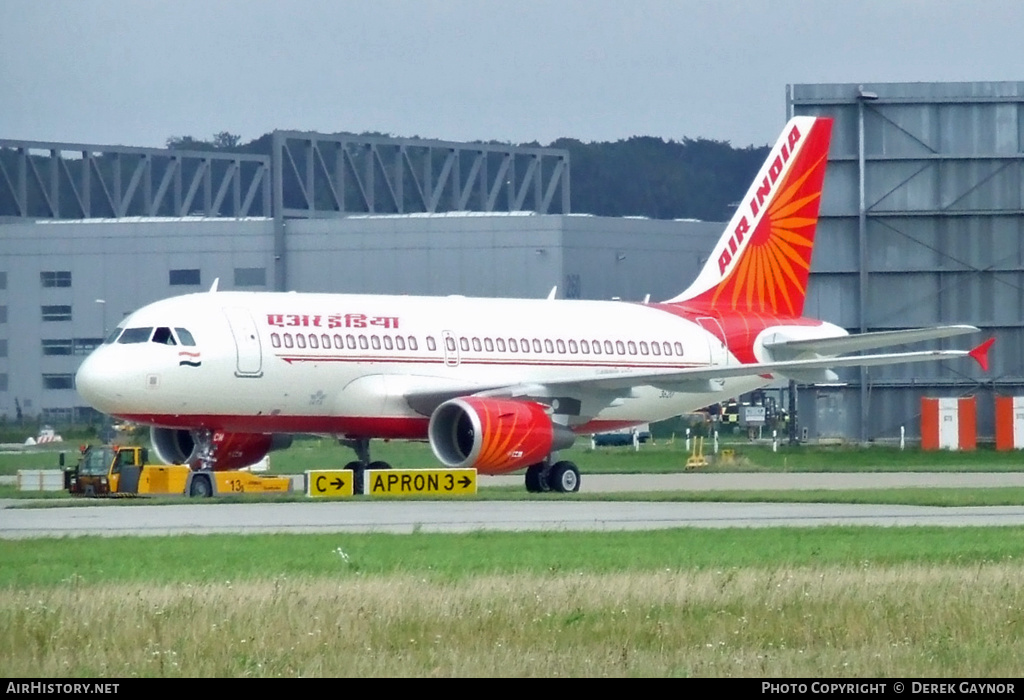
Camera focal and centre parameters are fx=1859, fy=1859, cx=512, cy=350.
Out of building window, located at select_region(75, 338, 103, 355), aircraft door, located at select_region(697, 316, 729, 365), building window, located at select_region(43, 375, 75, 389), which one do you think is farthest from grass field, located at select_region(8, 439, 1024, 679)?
building window, located at select_region(43, 375, 75, 389)

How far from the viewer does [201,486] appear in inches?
1430

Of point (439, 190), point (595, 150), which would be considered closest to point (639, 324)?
point (439, 190)

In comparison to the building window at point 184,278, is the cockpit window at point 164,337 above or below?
below

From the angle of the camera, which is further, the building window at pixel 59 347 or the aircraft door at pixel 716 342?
the building window at pixel 59 347

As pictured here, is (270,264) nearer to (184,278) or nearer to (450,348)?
(184,278)

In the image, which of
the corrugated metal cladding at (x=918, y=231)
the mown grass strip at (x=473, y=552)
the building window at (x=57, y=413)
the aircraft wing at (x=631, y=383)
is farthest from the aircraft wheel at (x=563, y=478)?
the building window at (x=57, y=413)

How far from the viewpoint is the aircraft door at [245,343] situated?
3628cm

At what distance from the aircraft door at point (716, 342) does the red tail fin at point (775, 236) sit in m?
1.27

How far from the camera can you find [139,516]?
2938cm

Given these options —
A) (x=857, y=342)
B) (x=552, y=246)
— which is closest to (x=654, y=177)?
(x=552, y=246)

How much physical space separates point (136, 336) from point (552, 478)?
29.3 ft

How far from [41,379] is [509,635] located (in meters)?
78.0

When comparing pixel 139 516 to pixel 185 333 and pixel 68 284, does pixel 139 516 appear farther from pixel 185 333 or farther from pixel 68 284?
pixel 68 284

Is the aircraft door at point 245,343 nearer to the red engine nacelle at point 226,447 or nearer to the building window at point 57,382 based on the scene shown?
the red engine nacelle at point 226,447
